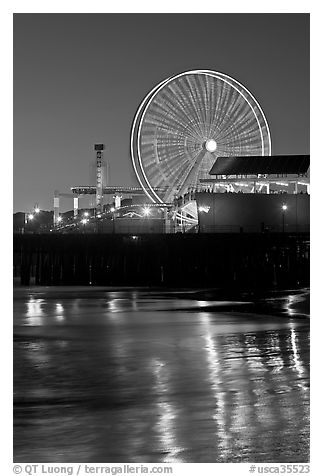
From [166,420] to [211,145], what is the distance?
31.0m

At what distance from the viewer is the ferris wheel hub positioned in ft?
127

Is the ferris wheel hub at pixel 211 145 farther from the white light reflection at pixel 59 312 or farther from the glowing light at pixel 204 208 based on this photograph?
the white light reflection at pixel 59 312

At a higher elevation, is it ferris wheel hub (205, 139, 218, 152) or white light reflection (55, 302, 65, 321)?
ferris wheel hub (205, 139, 218, 152)

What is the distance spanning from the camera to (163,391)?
10242 mm

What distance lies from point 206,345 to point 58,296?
1621cm

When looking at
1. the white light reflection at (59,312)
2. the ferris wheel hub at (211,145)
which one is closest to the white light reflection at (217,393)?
the white light reflection at (59,312)

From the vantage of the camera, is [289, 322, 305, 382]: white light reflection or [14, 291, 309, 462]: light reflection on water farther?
[289, 322, 305, 382]: white light reflection

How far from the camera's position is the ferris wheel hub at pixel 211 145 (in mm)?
38625

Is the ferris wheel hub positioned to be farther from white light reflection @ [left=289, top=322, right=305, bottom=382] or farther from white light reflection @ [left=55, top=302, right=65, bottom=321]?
white light reflection @ [left=289, top=322, right=305, bottom=382]

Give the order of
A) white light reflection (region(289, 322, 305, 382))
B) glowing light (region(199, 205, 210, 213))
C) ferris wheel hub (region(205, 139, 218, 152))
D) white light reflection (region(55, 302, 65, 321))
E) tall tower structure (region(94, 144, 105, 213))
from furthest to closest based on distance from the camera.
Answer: tall tower structure (region(94, 144, 105, 213)) < glowing light (region(199, 205, 210, 213)) < ferris wheel hub (region(205, 139, 218, 152)) < white light reflection (region(55, 302, 65, 321)) < white light reflection (region(289, 322, 305, 382))

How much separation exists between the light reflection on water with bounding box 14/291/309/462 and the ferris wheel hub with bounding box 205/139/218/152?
19.9 metres

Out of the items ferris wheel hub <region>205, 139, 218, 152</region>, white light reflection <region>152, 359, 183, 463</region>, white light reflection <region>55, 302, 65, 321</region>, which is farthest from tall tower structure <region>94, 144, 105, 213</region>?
white light reflection <region>152, 359, 183, 463</region>
